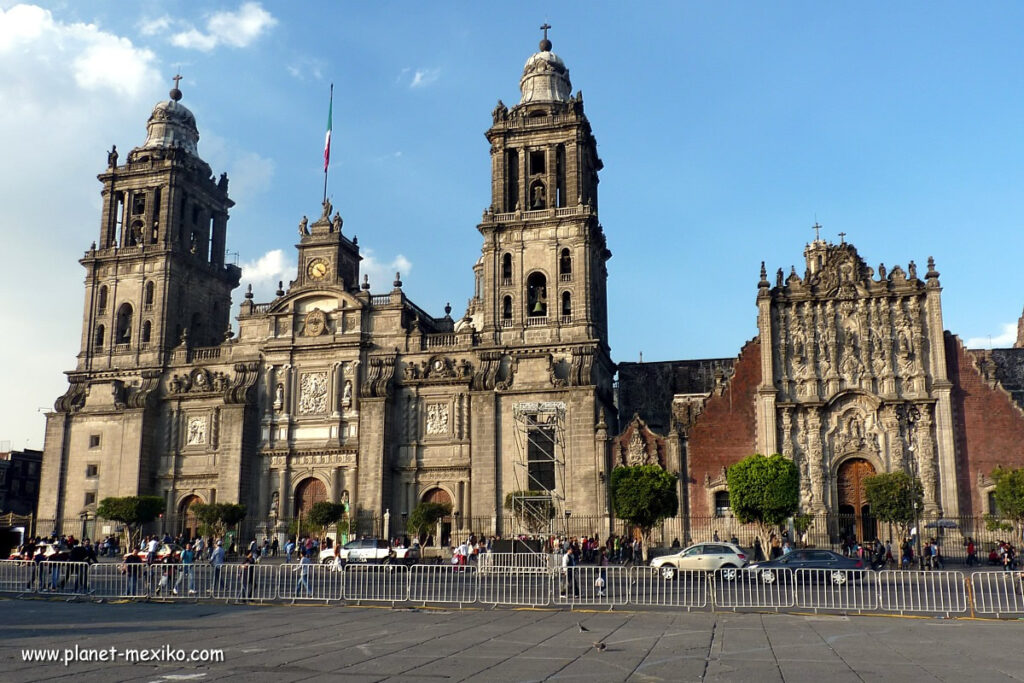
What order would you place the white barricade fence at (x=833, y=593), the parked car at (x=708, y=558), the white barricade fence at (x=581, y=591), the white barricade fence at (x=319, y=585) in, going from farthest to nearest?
the parked car at (x=708, y=558)
the white barricade fence at (x=319, y=585)
the white barricade fence at (x=581, y=591)
the white barricade fence at (x=833, y=593)

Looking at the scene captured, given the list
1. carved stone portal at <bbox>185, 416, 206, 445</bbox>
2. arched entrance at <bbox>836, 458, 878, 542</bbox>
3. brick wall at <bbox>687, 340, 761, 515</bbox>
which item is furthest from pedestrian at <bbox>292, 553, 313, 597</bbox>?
carved stone portal at <bbox>185, 416, 206, 445</bbox>

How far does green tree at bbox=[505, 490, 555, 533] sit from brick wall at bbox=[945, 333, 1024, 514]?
783 inches

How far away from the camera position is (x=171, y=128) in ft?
215

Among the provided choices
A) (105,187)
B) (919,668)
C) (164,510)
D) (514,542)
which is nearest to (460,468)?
(514,542)

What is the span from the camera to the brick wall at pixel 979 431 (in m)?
45.1

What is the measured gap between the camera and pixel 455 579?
27359mm

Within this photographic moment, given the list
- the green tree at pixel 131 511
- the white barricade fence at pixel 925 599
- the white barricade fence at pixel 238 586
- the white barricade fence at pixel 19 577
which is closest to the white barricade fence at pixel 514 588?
the white barricade fence at pixel 238 586

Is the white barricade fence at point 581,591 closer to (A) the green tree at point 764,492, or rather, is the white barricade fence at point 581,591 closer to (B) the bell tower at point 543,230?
(A) the green tree at point 764,492

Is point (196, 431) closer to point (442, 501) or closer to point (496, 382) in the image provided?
point (442, 501)

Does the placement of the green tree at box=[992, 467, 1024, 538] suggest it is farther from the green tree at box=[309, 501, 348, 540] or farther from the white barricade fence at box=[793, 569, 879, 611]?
the green tree at box=[309, 501, 348, 540]

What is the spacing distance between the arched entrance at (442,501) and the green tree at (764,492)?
16.4m

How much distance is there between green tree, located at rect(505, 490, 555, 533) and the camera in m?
49.1

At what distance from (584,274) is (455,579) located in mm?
28505

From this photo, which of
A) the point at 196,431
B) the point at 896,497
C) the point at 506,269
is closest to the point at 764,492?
the point at 896,497
